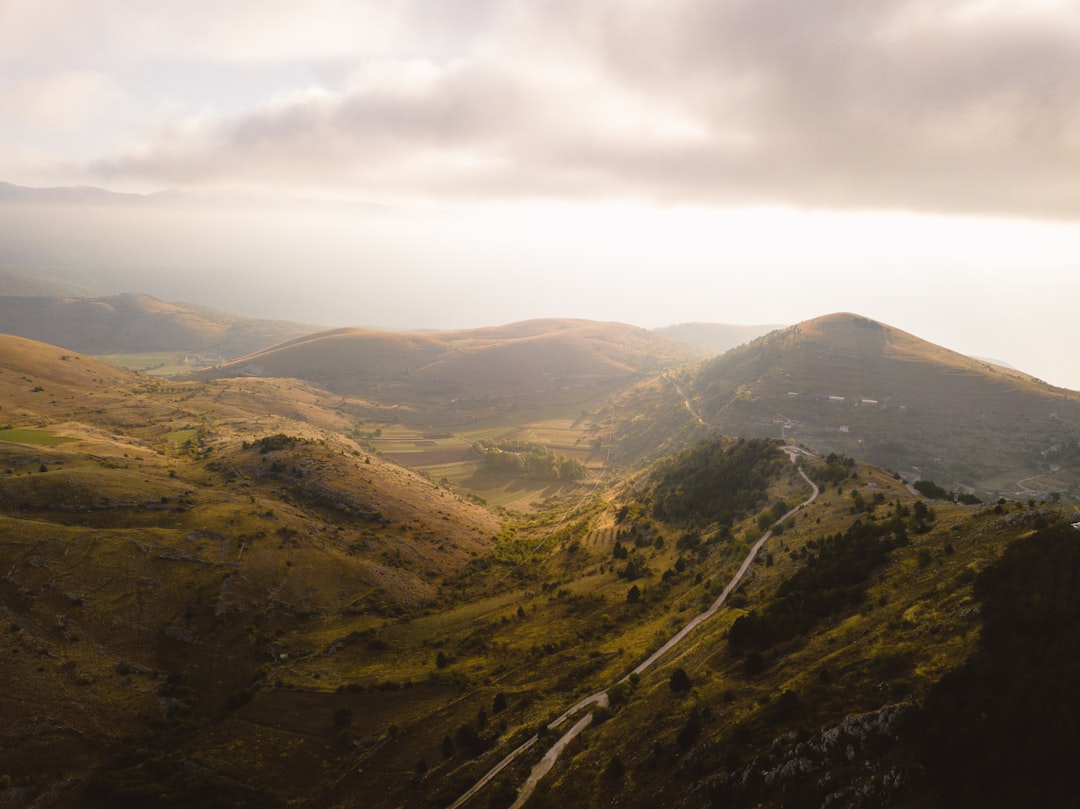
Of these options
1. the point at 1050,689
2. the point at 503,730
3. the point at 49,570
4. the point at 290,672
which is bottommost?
the point at 290,672

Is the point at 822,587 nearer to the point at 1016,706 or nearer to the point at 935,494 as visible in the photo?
the point at 1016,706

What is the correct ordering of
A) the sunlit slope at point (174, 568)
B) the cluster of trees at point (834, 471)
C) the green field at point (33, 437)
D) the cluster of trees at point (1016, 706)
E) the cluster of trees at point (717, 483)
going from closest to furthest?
1. the cluster of trees at point (1016, 706)
2. the sunlit slope at point (174, 568)
3. the cluster of trees at point (834, 471)
4. the cluster of trees at point (717, 483)
5. the green field at point (33, 437)

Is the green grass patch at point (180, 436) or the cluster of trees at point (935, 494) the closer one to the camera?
the cluster of trees at point (935, 494)

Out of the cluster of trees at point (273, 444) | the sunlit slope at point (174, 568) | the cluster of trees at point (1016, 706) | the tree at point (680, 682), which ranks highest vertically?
the cluster of trees at point (1016, 706)

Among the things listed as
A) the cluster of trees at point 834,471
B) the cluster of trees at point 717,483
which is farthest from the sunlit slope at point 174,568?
the cluster of trees at point 834,471

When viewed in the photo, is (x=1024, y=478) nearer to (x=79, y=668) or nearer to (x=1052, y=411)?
(x=1052, y=411)

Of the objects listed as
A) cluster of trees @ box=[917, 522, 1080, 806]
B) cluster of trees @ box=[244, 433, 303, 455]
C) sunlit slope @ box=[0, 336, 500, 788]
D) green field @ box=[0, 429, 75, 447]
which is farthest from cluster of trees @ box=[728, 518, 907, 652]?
green field @ box=[0, 429, 75, 447]

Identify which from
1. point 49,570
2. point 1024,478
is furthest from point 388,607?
point 1024,478

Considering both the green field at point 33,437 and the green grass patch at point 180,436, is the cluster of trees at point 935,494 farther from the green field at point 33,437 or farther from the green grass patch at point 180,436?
the green grass patch at point 180,436
